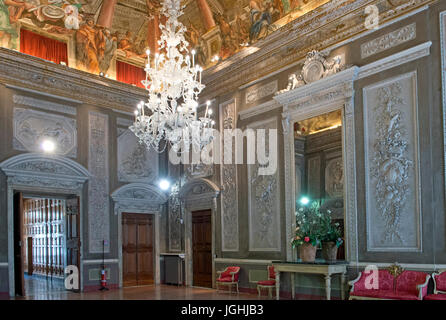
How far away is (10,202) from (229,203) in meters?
5.09

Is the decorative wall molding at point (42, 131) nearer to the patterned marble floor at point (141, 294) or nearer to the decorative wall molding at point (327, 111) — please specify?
the patterned marble floor at point (141, 294)

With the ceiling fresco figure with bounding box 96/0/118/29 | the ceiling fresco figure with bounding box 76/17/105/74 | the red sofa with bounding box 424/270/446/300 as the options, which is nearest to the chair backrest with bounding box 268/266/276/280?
the red sofa with bounding box 424/270/446/300

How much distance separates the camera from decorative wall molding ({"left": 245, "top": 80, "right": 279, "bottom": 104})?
9.85 m

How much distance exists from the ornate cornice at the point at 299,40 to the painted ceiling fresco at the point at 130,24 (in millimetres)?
364

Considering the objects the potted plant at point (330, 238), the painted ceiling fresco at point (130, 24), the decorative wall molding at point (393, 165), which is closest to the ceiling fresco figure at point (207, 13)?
the painted ceiling fresco at point (130, 24)

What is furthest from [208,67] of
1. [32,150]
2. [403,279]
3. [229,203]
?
[403,279]

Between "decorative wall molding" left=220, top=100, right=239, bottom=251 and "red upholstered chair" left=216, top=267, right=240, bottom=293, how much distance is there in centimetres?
52

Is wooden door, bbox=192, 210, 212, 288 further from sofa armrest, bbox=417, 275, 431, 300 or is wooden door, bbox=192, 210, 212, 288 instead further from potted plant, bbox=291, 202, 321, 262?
sofa armrest, bbox=417, 275, 431, 300

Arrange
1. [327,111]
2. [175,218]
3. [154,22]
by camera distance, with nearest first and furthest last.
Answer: [327,111], [154,22], [175,218]

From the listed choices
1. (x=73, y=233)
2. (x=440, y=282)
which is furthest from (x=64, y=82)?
(x=440, y=282)

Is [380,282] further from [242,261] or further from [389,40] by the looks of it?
[389,40]

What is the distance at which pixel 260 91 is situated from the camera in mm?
10188

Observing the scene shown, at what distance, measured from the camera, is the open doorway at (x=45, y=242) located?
9789 mm

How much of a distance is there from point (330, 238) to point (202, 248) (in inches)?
174
